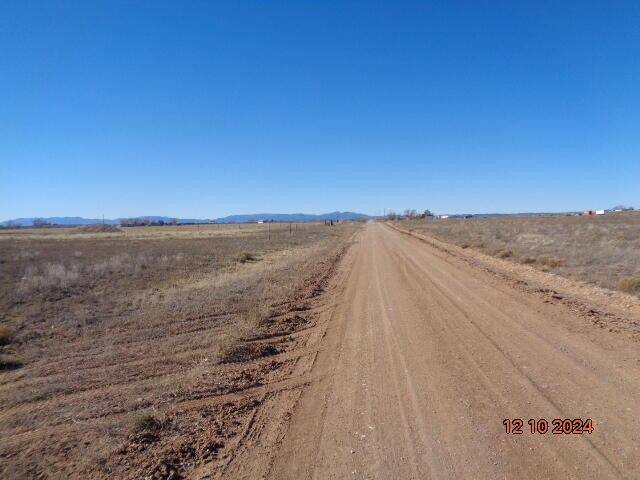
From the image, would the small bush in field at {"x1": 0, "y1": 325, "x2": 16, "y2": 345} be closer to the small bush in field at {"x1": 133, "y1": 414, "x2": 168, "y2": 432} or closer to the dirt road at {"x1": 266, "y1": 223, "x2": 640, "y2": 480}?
the small bush in field at {"x1": 133, "y1": 414, "x2": 168, "y2": 432}

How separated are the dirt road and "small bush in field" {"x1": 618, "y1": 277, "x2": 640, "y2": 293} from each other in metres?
4.11

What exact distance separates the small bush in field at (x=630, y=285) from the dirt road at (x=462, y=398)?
4108 millimetres

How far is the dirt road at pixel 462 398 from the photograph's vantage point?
3.85 m

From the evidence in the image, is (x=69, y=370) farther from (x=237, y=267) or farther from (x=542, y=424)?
(x=237, y=267)

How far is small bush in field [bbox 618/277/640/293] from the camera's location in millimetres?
12113

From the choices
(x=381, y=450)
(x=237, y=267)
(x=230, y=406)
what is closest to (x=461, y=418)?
(x=381, y=450)

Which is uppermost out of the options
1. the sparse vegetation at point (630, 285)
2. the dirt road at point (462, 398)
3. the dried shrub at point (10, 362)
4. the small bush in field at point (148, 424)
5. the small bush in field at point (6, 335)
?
the sparse vegetation at point (630, 285)

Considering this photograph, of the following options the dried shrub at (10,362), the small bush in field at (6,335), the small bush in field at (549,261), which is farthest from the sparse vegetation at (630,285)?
the small bush in field at (6,335)

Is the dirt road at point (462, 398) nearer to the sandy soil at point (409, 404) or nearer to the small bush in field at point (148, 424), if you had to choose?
the sandy soil at point (409, 404)

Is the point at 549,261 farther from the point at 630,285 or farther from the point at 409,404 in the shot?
the point at 409,404

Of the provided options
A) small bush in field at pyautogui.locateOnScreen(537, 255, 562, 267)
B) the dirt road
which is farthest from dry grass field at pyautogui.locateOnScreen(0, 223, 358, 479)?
small bush in field at pyautogui.locateOnScreen(537, 255, 562, 267)

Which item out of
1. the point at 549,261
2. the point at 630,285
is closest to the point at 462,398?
the point at 630,285

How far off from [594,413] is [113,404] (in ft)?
21.5

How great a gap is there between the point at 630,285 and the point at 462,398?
1080cm
